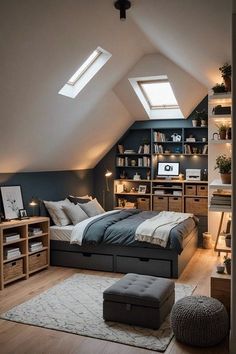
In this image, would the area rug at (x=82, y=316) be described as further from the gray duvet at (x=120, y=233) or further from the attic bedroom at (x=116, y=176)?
the gray duvet at (x=120, y=233)

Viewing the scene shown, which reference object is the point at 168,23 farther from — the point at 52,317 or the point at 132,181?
the point at 132,181

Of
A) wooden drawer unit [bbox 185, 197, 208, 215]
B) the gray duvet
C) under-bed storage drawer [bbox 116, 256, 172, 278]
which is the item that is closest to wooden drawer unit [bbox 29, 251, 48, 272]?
the gray duvet

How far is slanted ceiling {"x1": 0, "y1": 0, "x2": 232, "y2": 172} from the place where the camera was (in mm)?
3311

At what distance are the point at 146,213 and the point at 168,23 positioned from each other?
3.52m

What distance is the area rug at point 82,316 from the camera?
309 centimetres

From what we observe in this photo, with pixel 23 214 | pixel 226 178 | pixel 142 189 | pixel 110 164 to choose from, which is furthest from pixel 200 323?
pixel 110 164

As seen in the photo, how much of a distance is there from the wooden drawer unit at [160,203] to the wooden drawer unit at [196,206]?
1.43 feet

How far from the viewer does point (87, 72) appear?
525cm

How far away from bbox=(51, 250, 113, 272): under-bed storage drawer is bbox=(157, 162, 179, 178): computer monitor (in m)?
2.87

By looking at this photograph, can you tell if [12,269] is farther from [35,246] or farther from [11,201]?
[11,201]

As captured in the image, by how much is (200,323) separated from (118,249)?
2.22 m

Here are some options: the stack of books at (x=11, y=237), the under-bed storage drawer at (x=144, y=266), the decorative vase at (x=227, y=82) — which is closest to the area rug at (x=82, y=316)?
the under-bed storage drawer at (x=144, y=266)

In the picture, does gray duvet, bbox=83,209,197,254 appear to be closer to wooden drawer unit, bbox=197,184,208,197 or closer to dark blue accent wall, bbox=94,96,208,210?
wooden drawer unit, bbox=197,184,208,197

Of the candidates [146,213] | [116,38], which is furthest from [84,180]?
[116,38]
